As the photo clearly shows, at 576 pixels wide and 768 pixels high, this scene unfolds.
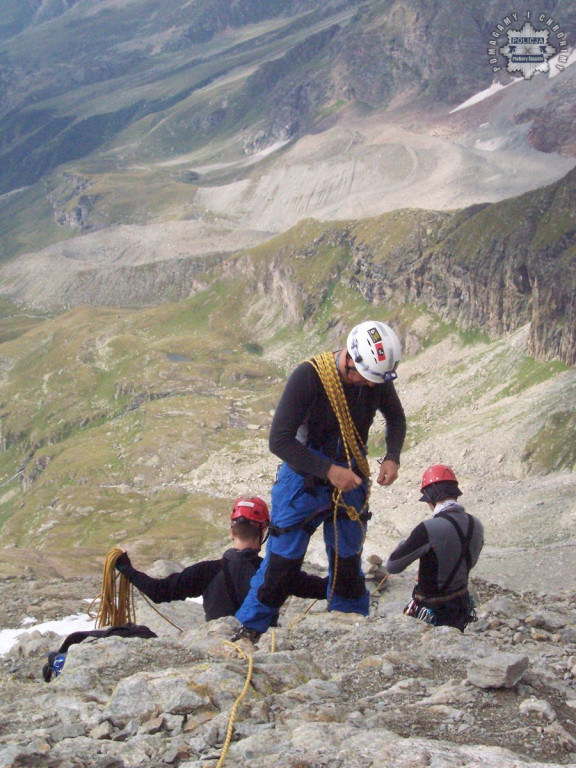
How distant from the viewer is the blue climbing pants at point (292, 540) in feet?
36.4

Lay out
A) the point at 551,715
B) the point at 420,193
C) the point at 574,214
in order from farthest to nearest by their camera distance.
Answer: the point at 420,193, the point at 574,214, the point at 551,715

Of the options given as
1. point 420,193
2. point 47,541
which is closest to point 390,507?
point 47,541

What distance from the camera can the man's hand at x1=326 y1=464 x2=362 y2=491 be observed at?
1065 cm

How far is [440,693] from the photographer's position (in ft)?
29.7

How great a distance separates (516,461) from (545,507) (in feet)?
40.5

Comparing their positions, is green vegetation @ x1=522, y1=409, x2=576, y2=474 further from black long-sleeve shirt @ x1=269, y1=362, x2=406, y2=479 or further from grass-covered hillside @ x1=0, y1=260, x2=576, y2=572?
black long-sleeve shirt @ x1=269, y1=362, x2=406, y2=479

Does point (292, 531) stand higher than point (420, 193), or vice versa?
point (292, 531)

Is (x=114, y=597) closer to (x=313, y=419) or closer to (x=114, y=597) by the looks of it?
(x=114, y=597)

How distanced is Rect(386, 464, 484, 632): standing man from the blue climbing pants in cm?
73

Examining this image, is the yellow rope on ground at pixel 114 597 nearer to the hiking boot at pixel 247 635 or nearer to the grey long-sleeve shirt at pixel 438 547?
the hiking boot at pixel 247 635

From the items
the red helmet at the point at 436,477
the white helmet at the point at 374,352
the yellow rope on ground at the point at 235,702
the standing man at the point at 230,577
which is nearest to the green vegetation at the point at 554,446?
the red helmet at the point at 436,477

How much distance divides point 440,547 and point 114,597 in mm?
5082

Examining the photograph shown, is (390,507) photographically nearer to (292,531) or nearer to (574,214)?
(574,214)

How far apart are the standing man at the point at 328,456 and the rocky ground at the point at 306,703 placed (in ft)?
3.46
